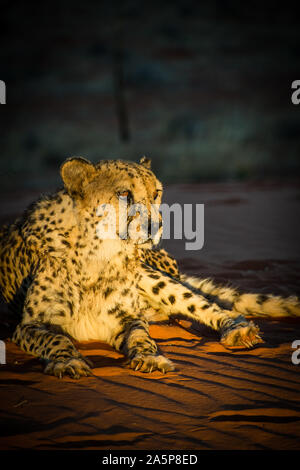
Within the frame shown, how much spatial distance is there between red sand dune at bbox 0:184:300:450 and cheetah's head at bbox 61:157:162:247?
2.83 ft

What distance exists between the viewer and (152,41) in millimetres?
39031

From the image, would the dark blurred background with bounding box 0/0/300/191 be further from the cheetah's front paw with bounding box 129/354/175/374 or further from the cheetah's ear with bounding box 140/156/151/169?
the cheetah's front paw with bounding box 129/354/175/374

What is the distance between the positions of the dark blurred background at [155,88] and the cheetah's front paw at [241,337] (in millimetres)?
11037

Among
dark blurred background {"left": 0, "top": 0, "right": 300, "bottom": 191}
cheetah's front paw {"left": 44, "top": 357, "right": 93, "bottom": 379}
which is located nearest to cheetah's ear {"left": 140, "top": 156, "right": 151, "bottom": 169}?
cheetah's front paw {"left": 44, "top": 357, "right": 93, "bottom": 379}

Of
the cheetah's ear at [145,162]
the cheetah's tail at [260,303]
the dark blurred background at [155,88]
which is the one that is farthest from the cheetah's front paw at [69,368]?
the dark blurred background at [155,88]

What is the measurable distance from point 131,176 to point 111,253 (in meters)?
0.55

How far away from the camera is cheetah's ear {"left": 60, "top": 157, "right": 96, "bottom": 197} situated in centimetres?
343

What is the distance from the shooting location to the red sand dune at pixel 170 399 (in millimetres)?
2430

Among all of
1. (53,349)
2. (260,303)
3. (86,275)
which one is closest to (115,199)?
(86,275)

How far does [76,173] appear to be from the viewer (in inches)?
137

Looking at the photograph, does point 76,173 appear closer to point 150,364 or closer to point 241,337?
point 150,364

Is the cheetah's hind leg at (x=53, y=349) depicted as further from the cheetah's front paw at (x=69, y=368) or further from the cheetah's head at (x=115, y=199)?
the cheetah's head at (x=115, y=199)

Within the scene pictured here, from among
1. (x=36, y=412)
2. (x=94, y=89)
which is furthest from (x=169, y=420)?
(x=94, y=89)

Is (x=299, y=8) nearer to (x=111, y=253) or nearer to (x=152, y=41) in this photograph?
(x=152, y=41)
